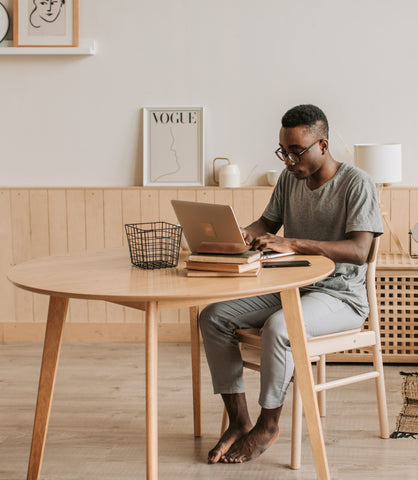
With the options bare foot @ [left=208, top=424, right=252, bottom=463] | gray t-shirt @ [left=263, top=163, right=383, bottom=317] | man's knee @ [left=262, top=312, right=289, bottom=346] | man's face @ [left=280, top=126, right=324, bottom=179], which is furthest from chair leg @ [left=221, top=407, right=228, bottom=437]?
man's face @ [left=280, top=126, right=324, bottom=179]

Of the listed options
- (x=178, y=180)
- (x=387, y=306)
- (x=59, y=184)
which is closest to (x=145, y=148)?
(x=178, y=180)

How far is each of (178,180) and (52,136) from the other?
2.46 ft

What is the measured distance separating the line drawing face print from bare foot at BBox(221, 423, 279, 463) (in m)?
2.54

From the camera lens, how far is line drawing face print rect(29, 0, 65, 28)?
3.80 meters

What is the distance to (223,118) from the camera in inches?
150

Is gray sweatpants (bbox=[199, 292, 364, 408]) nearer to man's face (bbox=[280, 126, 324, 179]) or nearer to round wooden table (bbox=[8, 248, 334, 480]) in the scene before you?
round wooden table (bbox=[8, 248, 334, 480])

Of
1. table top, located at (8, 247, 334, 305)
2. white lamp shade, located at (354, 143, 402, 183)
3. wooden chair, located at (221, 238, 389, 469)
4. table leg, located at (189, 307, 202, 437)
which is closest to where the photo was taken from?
table top, located at (8, 247, 334, 305)

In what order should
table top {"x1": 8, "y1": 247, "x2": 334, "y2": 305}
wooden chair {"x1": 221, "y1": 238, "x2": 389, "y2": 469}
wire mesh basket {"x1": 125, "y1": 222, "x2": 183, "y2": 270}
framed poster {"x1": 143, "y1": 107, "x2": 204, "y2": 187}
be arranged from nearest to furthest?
table top {"x1": 8, "y1": 247, "x2": 334, "y2": 305}
wire mesh basket {"x1": 125, "y1": 222, "x2": 183, "y2": 270}
wooden chair {"x1": 221, "y1": 238, "x2": 389, "y2": 469}
framed poster {"x1": 143, "y1": 107, "x2": 204, "y2": 187}

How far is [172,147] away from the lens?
383 cm

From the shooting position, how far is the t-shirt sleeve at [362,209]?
2361 mm

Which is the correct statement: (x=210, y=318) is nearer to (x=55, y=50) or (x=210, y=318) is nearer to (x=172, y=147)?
(x=172, y=147)

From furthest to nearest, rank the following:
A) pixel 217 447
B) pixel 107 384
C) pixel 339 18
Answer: pixel 339 18
pixel 107 384
pixel 217 447

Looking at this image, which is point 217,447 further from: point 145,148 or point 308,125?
point 145,148

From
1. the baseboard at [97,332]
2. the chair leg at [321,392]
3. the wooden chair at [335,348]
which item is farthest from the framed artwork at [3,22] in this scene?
the chair leg at [321,392]
